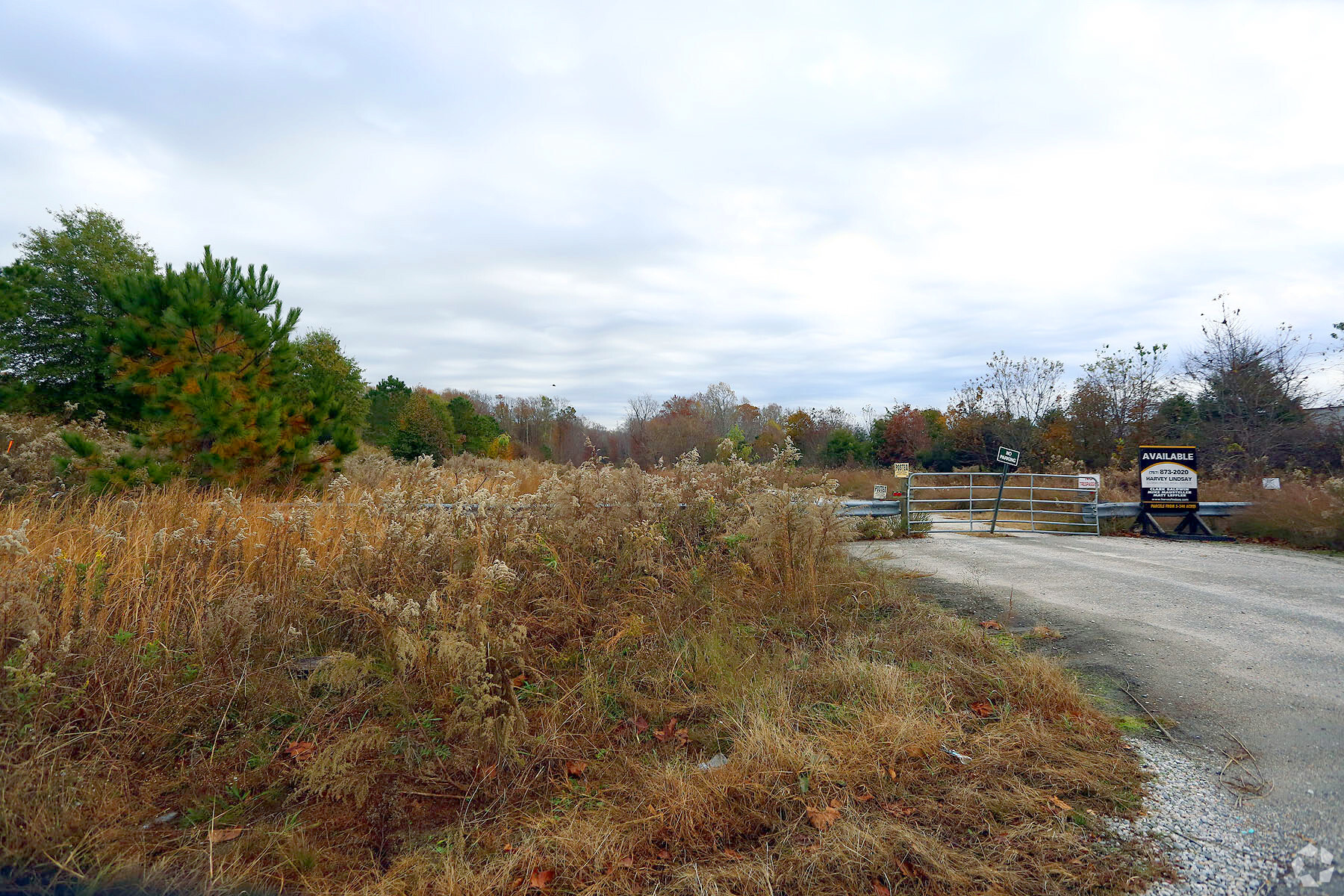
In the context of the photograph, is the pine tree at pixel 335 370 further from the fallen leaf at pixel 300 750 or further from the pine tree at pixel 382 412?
the fallen leaf at pixel 300 750

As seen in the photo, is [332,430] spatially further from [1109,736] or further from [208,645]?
[1109,736]

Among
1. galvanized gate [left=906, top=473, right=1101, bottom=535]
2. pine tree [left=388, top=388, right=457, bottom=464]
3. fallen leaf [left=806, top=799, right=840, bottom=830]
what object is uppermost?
pine tree [left=388, top=388, right=457, bottom=464]

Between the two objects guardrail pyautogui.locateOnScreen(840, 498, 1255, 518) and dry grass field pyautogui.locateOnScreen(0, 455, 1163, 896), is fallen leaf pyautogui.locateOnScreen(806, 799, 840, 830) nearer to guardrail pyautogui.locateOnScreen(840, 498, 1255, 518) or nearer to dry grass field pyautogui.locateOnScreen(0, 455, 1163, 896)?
dry grass field pyautogui.locateOnScreen(0, 455, 1163, 896)

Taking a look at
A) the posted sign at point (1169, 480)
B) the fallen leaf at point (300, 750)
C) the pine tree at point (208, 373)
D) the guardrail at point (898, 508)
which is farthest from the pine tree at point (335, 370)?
the posted sign at point (1169, 480)

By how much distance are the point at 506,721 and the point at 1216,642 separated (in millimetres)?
5563

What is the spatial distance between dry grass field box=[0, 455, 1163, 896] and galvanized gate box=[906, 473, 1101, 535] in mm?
7185

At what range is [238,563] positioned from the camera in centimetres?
491

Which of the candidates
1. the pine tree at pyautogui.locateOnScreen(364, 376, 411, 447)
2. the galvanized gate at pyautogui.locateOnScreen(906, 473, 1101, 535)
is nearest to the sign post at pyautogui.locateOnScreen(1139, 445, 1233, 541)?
the galvanized gate at pyautogui.locateOnScreen(906, 473, 1101, 535)

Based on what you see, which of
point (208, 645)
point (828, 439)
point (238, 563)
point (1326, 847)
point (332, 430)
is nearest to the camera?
point (1326, 847)

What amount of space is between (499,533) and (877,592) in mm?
3427

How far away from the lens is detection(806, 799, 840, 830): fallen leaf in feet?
9.46

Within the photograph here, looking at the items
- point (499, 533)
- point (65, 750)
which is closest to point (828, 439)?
point (499, 533)

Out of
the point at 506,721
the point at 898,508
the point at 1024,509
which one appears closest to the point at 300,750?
the point at 506,721

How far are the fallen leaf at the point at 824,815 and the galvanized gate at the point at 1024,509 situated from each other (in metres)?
8.55
